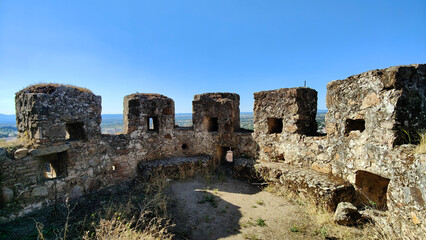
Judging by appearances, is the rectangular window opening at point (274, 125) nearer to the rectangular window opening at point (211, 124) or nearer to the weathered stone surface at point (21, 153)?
the rectangular window opening at point (211, 124)

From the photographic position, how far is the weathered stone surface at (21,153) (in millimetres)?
4551

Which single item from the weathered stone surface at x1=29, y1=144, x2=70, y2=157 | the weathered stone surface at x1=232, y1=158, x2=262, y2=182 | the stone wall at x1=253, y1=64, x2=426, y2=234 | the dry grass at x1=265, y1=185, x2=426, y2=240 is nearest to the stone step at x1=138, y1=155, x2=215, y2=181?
the weathered stone surface at x1=232, y1=158, x2=262, y2=182

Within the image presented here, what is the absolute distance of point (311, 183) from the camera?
502 centimetres

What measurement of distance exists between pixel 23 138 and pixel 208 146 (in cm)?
536

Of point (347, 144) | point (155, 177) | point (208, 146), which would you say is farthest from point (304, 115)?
point (155, 177)

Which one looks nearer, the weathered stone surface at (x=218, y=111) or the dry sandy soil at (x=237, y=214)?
the dry sandy soil at (x=237, y=214)

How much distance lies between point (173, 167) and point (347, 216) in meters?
4.94

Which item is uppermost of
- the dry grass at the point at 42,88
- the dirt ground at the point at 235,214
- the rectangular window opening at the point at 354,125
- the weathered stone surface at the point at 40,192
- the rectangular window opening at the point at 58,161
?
the dry grass at the point at 42,88

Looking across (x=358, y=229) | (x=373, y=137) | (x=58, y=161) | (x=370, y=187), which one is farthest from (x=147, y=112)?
(x=370, y=187)

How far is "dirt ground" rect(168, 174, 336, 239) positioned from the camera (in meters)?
4.14

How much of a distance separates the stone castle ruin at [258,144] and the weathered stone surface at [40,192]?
2cm

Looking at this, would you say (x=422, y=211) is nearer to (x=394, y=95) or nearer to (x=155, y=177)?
(x=394, y=95)

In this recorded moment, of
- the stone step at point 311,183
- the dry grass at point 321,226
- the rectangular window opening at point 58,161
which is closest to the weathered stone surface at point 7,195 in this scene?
the rectangular window opening at point 58,161

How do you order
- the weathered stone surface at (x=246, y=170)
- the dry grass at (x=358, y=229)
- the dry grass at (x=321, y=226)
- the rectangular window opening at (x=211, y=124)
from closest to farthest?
the dry grass at (x=358, y=229)
the dry grass at (x=321, y=226)
the weathered stone surface at (x=246, y=170)
the rectangular window opening at (x=211, y=124)
